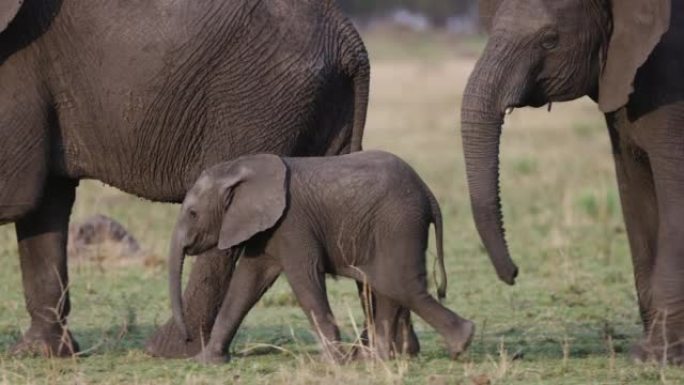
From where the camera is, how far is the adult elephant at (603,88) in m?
8.30

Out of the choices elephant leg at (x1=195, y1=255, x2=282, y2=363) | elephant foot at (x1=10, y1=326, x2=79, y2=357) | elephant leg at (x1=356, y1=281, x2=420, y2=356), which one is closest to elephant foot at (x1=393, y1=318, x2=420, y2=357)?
elephant leg at (x1=356, y1=281, x2=420, y2=356)

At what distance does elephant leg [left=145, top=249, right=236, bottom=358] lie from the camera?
9.17m

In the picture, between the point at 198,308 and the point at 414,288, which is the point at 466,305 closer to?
the point at 198,308

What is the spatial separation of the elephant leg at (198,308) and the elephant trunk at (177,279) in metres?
0.42

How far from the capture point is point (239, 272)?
28.5 ft

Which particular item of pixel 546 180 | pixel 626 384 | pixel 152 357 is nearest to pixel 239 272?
pixel 152 357

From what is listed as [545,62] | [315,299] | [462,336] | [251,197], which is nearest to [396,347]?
[462,336]

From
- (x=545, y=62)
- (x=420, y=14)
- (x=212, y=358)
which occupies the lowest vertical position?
(x=212, y=358)

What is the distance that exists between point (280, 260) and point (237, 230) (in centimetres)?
24

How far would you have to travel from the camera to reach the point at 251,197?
28.2 ft

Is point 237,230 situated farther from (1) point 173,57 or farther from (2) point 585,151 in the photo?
(2) point 585,151

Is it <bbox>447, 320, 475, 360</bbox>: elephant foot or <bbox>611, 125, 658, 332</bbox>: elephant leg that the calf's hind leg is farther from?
<bbox>611, 125, 658, 332</bbox>: elephant leg

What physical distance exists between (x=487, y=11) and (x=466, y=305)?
298 cm

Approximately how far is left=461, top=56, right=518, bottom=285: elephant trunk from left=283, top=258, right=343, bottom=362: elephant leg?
2.61 feet
